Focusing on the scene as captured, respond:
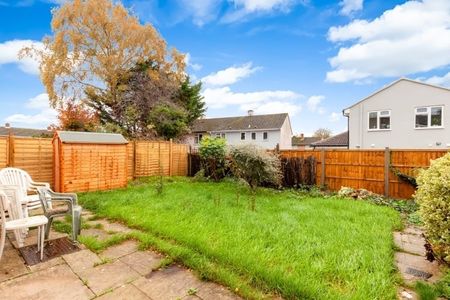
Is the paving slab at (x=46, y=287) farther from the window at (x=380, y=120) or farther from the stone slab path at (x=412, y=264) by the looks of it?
the window at (x=380, y=120)

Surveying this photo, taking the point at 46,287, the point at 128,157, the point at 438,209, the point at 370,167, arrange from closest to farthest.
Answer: the point at 46,287, the point at 438,209, the point at 370,167, the point at 128,157

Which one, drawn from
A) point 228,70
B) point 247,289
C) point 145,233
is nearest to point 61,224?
Result: point 145,233

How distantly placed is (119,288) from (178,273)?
0.64 meters

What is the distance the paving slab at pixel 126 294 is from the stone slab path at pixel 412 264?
262cm

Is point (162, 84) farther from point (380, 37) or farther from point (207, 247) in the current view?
point (207, 247)

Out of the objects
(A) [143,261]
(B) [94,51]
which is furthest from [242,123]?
(A) [143,261]

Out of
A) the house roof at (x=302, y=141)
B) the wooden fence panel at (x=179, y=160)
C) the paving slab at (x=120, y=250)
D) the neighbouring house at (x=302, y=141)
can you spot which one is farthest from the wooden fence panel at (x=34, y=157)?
the house roof at (x=302, y=141)

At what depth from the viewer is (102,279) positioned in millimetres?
2797

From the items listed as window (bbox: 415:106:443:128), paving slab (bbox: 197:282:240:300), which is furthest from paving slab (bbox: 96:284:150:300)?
window (bbox: 415:106:443:128)

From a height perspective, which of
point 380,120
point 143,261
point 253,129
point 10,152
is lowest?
point 143,261

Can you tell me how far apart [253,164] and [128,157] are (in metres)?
6.12

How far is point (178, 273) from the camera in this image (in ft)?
9.65

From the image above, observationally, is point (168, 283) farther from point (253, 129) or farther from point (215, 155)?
point (253, 129)

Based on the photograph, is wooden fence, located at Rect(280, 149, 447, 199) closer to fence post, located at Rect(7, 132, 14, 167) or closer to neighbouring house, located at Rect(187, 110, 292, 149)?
fence post, located at Rect(7, 132, 14, 167)
